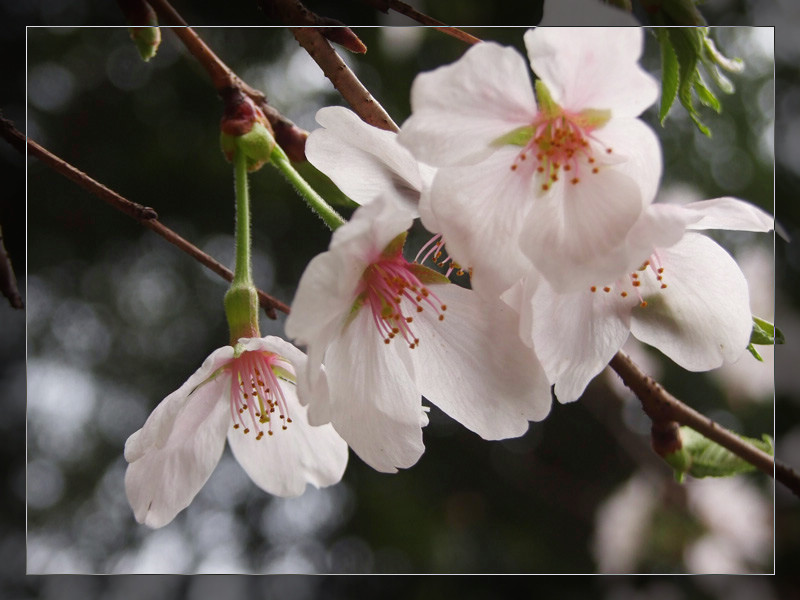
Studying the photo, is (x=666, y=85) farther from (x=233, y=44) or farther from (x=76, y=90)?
(x=76, y=90)

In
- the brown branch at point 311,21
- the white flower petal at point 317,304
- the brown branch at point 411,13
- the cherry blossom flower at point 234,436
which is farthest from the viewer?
the brown branch at point 411,13

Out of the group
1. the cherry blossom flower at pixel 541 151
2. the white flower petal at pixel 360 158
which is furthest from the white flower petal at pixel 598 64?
the white flower petal at pixel 360 158

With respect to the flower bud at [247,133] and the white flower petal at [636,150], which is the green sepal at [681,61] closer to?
the white flower petal at [636,150]

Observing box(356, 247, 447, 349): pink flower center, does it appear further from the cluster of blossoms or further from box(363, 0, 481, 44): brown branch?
box(363, 0, 481, 44): brown branch

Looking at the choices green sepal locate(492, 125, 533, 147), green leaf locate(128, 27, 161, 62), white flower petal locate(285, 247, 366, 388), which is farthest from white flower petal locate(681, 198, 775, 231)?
green leaf locate(128, 27, 161, 62)

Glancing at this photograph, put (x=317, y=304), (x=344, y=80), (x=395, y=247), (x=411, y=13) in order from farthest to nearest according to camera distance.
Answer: (x=411, y=13)
(x=344, y=80)
(x=395, y=247)
(x=317, y=304)

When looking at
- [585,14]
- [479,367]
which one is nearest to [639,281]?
[479,367]

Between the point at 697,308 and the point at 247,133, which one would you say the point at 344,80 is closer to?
the point at 247,133
